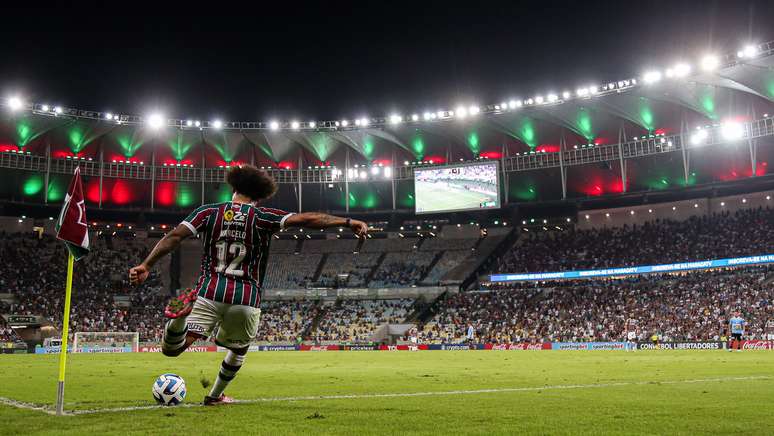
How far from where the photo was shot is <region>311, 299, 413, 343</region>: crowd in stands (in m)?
59.4

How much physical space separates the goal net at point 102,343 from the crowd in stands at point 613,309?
23.7 meters

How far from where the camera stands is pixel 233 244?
7.56 metres

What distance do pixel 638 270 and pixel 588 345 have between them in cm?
1265

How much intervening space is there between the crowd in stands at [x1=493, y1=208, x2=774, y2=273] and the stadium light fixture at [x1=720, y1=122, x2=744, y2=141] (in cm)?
795

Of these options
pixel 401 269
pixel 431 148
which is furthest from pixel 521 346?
pixel 431 148

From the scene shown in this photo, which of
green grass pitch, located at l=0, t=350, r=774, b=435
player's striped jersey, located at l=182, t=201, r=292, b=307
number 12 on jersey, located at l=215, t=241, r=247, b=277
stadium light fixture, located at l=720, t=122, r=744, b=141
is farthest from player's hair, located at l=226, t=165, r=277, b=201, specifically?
stadium light fixture, located at l=720, t=122, r=744, b=141

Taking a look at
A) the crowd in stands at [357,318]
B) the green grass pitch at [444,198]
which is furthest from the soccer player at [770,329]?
the crowd in stands at [357,318]

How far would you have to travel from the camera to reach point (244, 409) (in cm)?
832

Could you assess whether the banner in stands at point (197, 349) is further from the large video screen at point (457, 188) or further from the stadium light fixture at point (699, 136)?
the stadium light fixture at point (699, 136)

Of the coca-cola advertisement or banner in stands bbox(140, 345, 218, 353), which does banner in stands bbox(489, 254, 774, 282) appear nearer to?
the coca-cola advertisement

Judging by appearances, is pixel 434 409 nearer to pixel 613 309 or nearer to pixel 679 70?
pixel 679 70

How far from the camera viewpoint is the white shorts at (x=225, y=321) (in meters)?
7.30

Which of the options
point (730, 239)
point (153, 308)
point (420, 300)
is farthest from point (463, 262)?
point (153, 308)

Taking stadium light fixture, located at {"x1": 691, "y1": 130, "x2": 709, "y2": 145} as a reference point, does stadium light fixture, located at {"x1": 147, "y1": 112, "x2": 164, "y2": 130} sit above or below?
above
